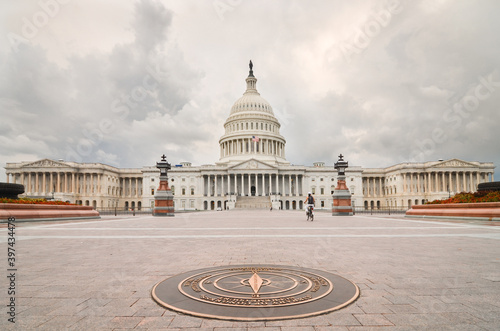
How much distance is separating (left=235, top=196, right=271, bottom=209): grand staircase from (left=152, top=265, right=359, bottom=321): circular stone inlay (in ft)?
261

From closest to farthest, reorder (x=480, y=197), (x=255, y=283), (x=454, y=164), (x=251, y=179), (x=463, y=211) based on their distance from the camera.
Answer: (x=255, y=283) < (x=463, y=211) < (x=480, y=197) < (x=454, y=164) < (x=251, y=179)

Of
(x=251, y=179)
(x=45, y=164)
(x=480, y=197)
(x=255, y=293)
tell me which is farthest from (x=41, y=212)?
(x=45, y=164)

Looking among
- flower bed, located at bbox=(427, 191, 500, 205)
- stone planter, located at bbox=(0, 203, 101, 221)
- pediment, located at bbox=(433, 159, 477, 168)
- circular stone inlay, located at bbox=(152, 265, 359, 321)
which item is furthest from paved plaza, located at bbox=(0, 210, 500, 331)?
pediment, located at bbox=(433, 159, 477, 168)

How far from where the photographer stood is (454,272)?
634 cm

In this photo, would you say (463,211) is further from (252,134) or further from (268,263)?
(252,134)

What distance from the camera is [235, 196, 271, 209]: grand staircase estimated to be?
86.9 metres

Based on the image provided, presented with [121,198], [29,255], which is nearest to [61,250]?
[29,255]

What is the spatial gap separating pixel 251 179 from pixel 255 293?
103m

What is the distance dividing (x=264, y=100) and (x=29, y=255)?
403 ft

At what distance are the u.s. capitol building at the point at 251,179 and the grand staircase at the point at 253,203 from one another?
5.13 feet

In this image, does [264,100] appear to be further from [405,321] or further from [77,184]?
[405,321]

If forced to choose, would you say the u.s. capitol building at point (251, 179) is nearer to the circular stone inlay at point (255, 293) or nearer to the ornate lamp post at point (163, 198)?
the ornate lamp post at point (163, 198)

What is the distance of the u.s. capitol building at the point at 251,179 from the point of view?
101756mm

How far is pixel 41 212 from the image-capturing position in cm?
2386
